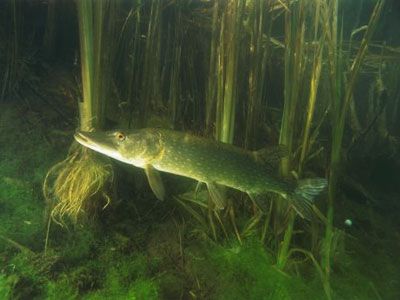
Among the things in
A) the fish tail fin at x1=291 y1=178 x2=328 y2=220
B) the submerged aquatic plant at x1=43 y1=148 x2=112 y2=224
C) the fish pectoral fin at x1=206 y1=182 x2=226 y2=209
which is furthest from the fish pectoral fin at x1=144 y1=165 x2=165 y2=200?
the fish tail fin at x1=291 y1=178 x2=328 y2=220

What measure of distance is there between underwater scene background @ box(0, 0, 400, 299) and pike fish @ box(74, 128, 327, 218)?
19 mm

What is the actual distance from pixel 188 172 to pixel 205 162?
0.16 m

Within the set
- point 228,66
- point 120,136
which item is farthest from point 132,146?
point 228,66

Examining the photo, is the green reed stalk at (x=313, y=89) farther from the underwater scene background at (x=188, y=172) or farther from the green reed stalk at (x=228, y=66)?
Answer: the green reed stalk at (x=228, y=66)

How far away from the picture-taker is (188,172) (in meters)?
3.03

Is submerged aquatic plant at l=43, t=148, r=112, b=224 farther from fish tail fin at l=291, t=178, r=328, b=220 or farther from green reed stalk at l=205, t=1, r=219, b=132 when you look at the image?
fish tail fin at l=291, t=178, r=328, b=220

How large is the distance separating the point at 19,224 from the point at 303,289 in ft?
9.87

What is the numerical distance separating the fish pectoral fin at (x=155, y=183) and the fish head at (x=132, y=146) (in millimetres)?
91

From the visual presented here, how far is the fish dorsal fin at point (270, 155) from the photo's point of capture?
3.17 m

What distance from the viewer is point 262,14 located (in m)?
3.44

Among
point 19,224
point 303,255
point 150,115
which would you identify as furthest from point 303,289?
point 19,224

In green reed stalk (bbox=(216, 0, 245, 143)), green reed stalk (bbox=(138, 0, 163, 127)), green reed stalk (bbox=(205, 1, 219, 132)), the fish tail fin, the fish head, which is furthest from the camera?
green reed stalk (bbox=(138, 0, 163, 127))

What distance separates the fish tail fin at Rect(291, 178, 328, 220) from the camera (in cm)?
308

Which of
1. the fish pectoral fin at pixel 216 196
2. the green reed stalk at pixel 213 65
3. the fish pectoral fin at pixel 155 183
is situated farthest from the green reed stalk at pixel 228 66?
the fish pectoral fin at pixel 155 183
